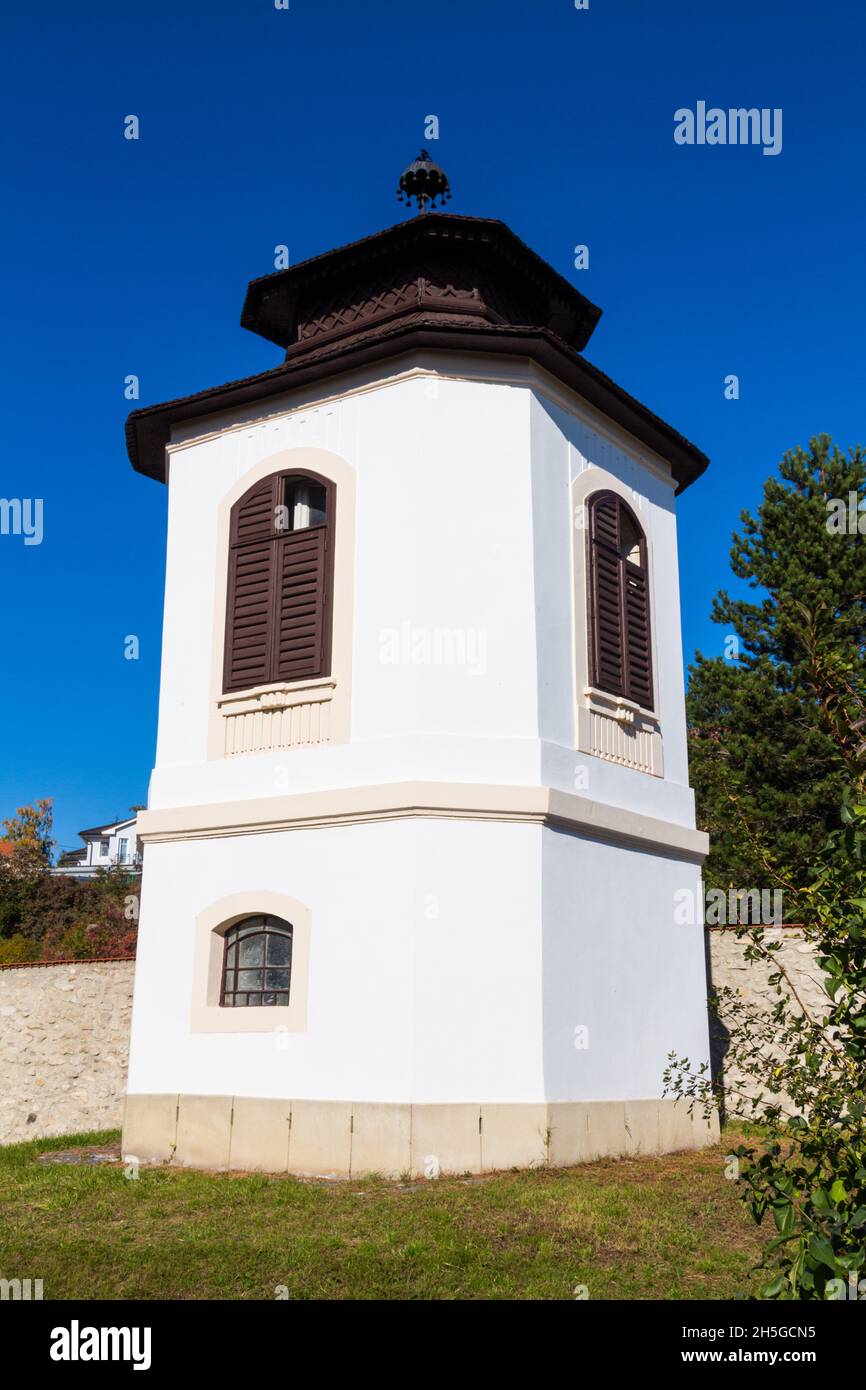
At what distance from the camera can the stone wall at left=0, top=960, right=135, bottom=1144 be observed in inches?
552

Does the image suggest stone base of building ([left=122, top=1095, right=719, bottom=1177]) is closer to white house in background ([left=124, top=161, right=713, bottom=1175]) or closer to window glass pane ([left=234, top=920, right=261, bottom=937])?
white house in background ([left=124, top=161, right=713, bottom=1175])

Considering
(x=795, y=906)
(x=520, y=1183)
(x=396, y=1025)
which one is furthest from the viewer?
(x=396, y=1025)

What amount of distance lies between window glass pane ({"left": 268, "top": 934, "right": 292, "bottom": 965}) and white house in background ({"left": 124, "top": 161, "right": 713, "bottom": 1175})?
47mm

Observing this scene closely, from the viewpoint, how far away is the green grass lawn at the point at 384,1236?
20.7 feet

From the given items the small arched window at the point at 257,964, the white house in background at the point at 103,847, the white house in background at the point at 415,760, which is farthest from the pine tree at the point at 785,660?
the white house in background at the point at 103,847

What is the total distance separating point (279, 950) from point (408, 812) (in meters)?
1.94

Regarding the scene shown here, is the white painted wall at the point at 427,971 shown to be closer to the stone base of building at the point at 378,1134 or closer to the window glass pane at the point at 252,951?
the stone base of building at the point at 378,1134

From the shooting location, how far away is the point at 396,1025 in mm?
9750

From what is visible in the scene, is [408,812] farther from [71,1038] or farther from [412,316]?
[71,1038]

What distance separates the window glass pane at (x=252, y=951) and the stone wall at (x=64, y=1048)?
12.7ft

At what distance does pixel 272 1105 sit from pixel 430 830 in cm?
278

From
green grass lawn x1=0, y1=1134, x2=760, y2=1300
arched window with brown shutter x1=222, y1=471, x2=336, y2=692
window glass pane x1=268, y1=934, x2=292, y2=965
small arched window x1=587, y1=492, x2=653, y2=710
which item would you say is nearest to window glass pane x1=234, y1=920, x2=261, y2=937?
window glass pane x1=268, y1=934, x2=292, y2=965

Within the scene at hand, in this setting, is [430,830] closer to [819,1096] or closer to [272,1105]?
[272,1105]
